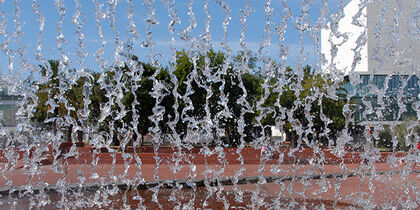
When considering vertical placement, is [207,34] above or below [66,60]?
above

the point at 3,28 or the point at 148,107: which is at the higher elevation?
the point at 3,28

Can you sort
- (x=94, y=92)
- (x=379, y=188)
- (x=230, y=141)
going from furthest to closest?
1. (x=230, y=141)
2. (x=94, y=92)
3. (x=379, y=188)

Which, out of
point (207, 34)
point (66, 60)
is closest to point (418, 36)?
point (207, 34)

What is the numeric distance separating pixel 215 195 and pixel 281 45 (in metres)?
2.87

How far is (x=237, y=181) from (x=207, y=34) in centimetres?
283

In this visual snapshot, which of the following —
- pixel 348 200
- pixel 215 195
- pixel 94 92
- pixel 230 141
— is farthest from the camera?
pixel 230 141

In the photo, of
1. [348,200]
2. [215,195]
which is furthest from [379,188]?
[215,195]

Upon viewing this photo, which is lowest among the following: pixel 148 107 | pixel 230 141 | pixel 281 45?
pixel 230 141

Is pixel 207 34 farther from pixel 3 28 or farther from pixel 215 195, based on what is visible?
pixel 3 28

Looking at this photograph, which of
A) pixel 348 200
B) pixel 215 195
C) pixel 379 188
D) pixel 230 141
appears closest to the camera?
pixel 348 200

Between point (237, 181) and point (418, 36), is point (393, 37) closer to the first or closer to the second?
point (418, 36)

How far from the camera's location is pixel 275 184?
28.0 ft

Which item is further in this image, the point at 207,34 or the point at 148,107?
the point at 148,107

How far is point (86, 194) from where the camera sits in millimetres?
7047
